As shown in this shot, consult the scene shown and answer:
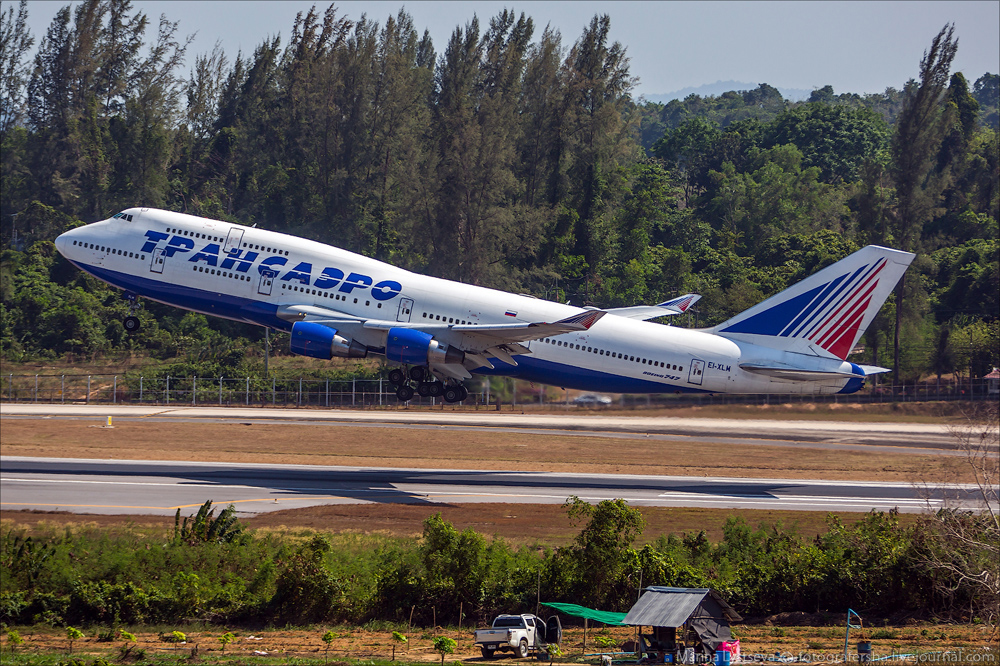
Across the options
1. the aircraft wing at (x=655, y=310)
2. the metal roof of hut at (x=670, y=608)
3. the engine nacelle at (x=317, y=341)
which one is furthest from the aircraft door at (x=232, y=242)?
the metal roof of hut at (x=670, y=608)

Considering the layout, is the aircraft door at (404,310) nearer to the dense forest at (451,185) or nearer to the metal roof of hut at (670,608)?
the metal roof of hut at (670,608)

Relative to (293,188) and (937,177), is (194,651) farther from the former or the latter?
(937,177)

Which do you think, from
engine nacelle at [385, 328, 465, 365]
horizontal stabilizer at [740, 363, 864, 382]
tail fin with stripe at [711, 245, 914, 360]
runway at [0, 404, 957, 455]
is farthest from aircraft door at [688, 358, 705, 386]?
engine nacelle at [385, 328, 465, 365]

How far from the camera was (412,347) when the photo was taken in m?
44.8

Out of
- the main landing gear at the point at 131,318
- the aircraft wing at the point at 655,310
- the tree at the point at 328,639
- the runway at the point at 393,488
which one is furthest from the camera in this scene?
the aircraft wing at the point at 655,310

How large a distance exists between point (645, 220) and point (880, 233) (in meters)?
22.4

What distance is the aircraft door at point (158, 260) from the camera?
46.4 metres

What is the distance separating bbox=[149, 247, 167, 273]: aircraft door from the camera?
152 feet

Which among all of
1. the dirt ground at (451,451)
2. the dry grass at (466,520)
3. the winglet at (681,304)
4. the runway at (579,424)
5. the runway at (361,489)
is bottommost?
the dry grass at (466,520)

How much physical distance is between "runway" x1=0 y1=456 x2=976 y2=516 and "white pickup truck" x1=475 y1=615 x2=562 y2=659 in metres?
14.0

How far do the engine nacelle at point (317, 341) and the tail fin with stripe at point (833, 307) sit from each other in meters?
19.8

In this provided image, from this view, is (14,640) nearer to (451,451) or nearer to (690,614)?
(690,614)

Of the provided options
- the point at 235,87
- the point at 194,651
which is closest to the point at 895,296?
the point at 194,651

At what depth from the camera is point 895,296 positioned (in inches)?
3253
